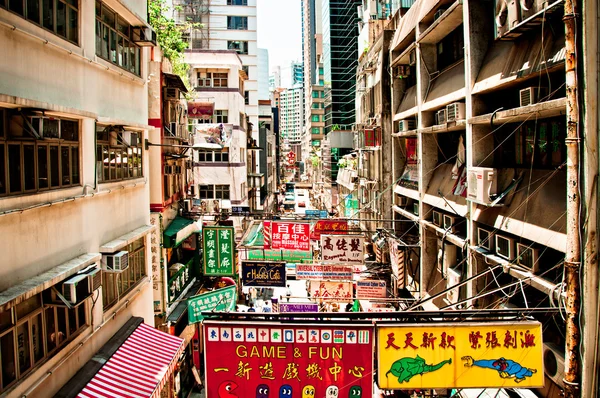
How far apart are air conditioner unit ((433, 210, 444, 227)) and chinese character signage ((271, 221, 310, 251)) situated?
4783 millimetres

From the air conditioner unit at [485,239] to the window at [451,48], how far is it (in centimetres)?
654

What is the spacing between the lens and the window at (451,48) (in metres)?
15.3

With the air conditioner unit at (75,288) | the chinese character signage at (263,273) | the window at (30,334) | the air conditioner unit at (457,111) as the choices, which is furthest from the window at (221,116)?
the air conditioner unit at (75,288)

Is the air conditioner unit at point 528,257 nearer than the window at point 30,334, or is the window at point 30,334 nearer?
the window at point 30,334

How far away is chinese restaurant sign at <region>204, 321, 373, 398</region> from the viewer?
277 inches

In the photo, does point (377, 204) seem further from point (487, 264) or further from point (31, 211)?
point (31, 211)

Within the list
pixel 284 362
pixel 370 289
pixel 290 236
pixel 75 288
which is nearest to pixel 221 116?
pixel 290 236

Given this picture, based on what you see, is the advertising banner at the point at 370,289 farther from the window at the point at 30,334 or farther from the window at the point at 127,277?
the window at the point at 30,334

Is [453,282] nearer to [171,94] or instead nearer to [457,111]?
[457,111]

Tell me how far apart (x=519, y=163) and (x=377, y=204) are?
513 inches

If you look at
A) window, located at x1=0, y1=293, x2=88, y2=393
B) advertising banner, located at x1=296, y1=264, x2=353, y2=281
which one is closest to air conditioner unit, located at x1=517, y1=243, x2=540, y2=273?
window, located at x1=0, y1=293, x2=88, y2=393

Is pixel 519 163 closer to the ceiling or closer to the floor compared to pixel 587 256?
closer to the ceiling

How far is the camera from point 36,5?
7.81 m

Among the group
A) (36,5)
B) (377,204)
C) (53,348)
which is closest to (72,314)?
(53,348)
